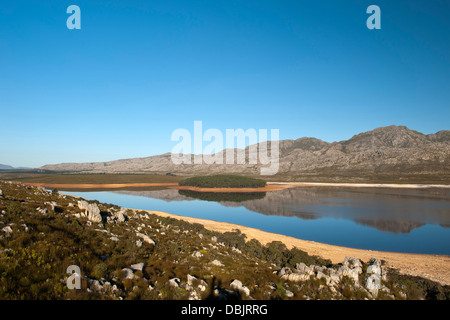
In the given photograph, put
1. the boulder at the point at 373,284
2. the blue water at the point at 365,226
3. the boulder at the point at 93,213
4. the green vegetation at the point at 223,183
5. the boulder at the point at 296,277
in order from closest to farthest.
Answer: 1. the boulder at the point at 373,284
2. the boulder at the point at 296,277
3. the boulder at the point at 93,213
4. the blue water at the point at 365,226
5. the green vegetation at the point at 223,183

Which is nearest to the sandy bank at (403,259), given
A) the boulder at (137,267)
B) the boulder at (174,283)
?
the boulder at (174,283)

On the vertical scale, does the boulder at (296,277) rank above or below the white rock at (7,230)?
below

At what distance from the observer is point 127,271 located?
12.0m

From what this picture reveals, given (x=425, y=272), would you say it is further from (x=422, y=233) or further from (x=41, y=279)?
(x=41, y=279)

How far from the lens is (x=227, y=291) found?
40.4 ft

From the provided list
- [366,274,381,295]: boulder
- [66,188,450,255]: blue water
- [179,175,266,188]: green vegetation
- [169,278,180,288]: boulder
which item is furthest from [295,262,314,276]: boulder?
[179,175,266,188]: green vegetation

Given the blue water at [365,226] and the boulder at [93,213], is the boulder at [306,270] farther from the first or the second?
the blue water at [365,226]

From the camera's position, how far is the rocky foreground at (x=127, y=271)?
31.7 ft

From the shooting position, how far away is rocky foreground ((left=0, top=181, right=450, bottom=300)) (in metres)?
9.67

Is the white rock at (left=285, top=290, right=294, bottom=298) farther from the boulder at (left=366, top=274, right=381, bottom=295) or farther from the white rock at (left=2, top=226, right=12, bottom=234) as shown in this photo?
the white rock at (left=2, top=226, right=12, bottom=234)

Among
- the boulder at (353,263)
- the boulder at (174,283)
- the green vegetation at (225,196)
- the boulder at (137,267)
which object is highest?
the boulder at (137,267)
